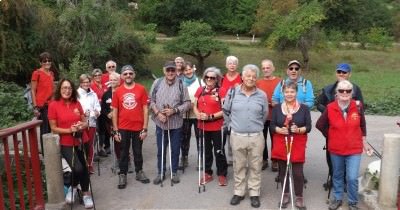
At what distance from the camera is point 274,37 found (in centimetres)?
3111

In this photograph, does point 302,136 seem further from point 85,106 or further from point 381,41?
point 381,41

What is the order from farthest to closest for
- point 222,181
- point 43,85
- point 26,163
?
point 43,85 < point 222,181 < point 26,163

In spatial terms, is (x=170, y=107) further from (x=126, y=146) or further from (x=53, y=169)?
(x=53, y=169)

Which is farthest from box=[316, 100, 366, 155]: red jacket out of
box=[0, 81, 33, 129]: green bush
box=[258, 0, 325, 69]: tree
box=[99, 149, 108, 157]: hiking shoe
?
box=[258, 0, 325, 69]: tree

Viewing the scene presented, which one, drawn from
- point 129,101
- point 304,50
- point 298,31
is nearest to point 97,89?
point 129,101

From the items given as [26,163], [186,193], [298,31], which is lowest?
[186,193]

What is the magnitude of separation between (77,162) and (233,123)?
2.05m

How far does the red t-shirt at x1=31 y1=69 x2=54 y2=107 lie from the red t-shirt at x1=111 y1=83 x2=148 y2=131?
173 cm

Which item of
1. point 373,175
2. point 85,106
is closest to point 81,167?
point 85,106

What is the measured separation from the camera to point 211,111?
7.04 meters

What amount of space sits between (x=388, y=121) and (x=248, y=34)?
104 ft

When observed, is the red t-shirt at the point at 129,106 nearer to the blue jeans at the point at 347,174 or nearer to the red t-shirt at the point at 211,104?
the red t-shirt at the point at 211,104

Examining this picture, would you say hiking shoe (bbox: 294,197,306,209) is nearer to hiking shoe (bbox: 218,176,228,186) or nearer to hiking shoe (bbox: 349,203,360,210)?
hiking shoe (bbox: 349,203,360,210)

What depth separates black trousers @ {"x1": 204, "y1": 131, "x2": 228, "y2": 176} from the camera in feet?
23.3
